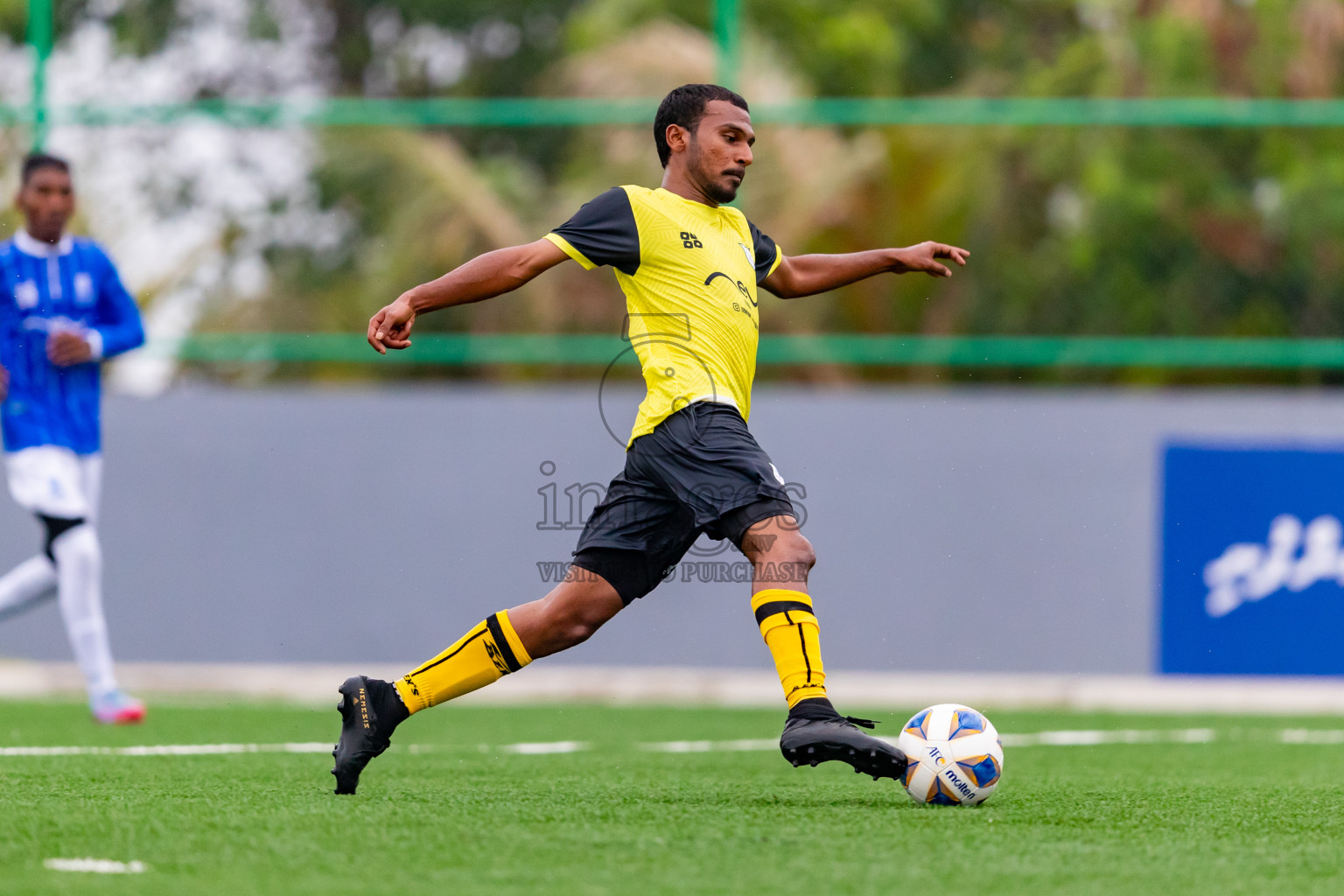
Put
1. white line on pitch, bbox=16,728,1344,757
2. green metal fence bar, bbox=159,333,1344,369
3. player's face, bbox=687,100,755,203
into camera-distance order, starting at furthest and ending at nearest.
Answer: green metal fence bar, bbox=159,333,1344,369, white line on pitch, bbox=16,728,1344,757, player's face, bbox=687,100,755,203

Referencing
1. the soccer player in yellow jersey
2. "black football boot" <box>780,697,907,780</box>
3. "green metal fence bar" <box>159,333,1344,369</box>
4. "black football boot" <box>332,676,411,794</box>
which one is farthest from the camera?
"green metal fence bar" <box>159,333,1344,369</box>

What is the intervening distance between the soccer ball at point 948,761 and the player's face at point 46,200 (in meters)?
4.61

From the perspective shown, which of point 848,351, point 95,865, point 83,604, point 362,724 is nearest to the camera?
point 95,865

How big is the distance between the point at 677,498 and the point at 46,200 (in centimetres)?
394

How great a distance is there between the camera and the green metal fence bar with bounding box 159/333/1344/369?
10.4 meters

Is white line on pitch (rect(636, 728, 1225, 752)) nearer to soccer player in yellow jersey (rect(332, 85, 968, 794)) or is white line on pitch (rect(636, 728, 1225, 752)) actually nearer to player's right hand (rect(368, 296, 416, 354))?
soccer player in yellow jersey (rect(332, 85, 968, 794))

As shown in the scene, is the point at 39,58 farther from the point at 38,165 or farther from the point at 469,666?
the point at 469,666

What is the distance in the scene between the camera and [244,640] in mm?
10375

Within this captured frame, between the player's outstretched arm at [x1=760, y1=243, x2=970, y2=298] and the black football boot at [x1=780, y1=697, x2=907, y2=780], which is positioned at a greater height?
the player's outstretched arm at [x1=760, y1=243, x2=970, y2=298]

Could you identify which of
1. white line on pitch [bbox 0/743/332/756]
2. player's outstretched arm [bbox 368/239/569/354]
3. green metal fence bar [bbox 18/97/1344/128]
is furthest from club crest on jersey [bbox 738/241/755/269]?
green metal fence bar [bbox 18/97/1344/128]

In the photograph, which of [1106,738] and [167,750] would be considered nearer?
[167,750]

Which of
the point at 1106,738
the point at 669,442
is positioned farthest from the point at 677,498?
the point at 1106,738

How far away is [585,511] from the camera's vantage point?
10.4m

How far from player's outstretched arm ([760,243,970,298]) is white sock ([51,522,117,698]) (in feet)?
11.1
